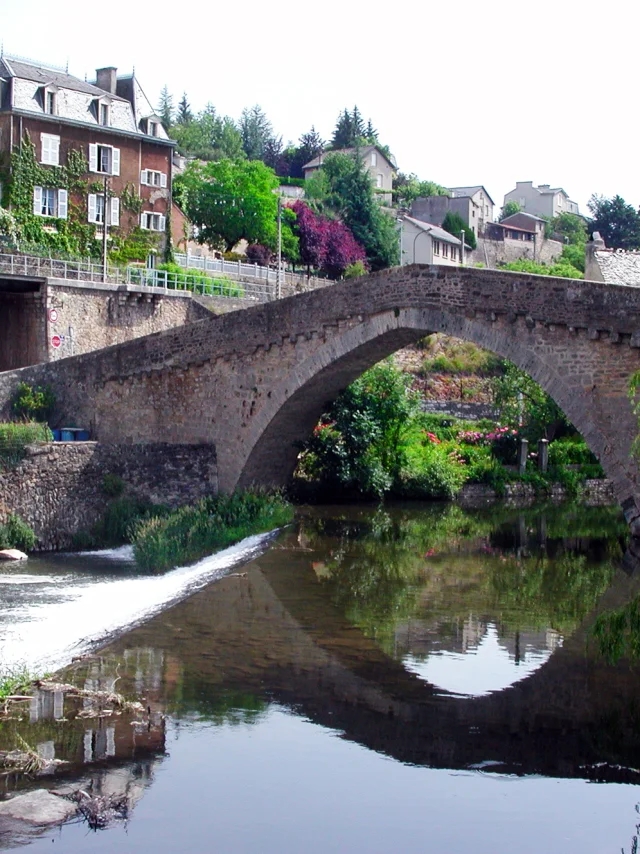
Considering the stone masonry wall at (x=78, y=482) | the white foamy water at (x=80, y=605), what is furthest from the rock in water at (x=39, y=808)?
the stone masonry wall at (x=78, y=482)

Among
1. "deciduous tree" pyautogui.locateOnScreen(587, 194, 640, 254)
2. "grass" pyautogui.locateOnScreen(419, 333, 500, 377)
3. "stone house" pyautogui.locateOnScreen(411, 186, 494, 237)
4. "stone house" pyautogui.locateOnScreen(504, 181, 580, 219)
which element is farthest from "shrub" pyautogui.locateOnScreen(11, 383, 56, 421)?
"stone house" pyautogui.locateOnScreen(504, 181, 580, 219)

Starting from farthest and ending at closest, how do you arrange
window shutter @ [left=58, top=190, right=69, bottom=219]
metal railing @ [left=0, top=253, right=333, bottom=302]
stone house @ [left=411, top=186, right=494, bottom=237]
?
1. stone house @ [left=411, top=186, right=494, bottom=237]
2. window shutter @ [left=58, top=190, right=69, bottom=219]
3. metal railing @ [left=0, top=253, right=333, bottom=302]

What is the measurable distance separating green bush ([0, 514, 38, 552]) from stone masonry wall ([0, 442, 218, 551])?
0.63 ft

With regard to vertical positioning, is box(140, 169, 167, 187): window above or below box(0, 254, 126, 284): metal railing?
above

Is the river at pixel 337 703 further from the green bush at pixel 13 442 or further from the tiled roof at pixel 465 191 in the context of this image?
the tiled roof at pixel 465 191

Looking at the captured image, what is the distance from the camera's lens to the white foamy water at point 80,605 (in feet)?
41.4

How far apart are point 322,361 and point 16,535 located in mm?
6382

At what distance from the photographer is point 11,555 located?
18641 mm

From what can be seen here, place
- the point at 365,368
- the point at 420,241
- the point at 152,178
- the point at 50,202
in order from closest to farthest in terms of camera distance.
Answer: the point at 365,368, the point at 50,202, the point at 152,178, the point at 420,241

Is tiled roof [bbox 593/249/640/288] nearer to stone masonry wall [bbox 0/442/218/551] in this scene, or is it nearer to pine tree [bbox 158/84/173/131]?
stone masonry wall [bbox 0/442/218/551]

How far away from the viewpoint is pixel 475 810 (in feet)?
28.2

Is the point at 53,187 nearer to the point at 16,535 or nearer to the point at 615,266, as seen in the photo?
the point at 615,266

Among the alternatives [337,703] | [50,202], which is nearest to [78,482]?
[337,703]

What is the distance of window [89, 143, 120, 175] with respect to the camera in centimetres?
3562
